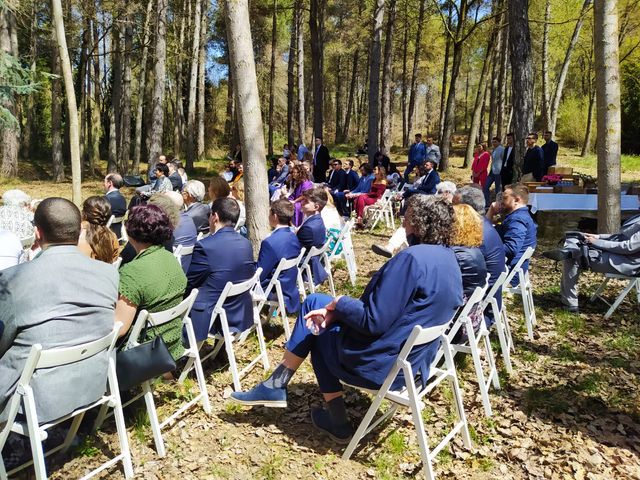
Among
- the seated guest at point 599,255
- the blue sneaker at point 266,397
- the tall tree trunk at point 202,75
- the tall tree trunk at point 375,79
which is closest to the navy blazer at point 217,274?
the blue sneaker at point 266,397

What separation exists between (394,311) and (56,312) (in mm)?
1719

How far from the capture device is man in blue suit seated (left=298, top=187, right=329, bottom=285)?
5574 millimetres

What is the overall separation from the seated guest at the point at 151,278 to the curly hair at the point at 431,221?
61.8 inches

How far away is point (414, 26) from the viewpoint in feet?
86.6

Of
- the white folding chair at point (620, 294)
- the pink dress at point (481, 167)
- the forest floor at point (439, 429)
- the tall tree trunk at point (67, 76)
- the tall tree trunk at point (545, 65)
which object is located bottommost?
the forest floor at point (439, 429)

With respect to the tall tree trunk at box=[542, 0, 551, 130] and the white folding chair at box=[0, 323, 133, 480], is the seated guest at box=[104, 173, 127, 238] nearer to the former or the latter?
the white folding chair at box=[0, 323, 133, 480]

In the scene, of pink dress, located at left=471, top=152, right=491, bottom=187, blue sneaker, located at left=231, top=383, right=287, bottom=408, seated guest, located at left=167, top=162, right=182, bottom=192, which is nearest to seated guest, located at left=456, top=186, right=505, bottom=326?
blue sneaker, located at left=231, top=383, right=287, bottom=408

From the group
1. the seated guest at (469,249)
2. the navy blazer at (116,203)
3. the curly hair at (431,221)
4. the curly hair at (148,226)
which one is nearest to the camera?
the curly hair at (431,221)

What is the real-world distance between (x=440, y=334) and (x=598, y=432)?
158 centimetres

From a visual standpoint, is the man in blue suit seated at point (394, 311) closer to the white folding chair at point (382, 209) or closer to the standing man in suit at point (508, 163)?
the white folding chair at point (382, 209)

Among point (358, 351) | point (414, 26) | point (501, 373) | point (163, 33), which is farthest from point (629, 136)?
point (358, 351)

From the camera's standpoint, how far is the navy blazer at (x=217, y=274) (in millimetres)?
4039

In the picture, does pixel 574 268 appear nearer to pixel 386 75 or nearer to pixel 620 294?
pixel 620 294

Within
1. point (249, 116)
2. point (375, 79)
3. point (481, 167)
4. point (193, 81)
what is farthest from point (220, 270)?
point (193, 81)
